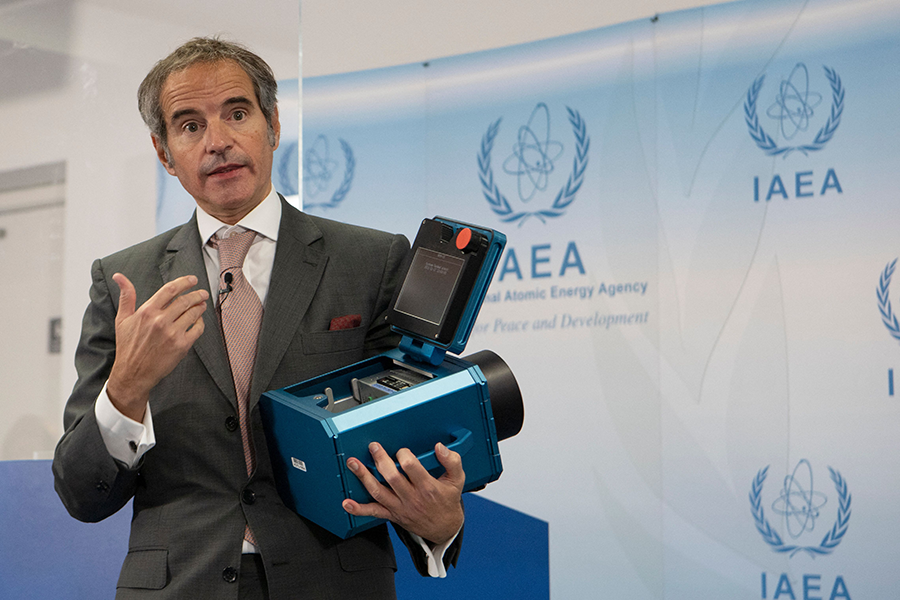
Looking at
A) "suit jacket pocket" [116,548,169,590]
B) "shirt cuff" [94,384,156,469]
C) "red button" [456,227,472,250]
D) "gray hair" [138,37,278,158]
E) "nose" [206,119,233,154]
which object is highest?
"gray hair" [138,37,278,158]

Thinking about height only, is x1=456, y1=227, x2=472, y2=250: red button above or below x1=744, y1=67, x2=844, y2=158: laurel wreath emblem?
below

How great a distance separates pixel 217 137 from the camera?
141 cm

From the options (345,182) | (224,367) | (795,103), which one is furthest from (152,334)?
Result: (345,182)

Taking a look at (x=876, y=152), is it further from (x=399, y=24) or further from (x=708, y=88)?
(x=399, y=24)

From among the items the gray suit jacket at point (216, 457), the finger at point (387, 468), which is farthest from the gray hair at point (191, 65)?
the finger at point (387, 468)

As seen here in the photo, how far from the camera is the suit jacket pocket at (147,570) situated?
1277mm

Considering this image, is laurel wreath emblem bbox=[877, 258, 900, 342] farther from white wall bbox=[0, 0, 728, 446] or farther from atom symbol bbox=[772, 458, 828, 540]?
white wall bbox=[0, 0, 728, 446]

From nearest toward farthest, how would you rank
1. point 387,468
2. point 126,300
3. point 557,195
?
1. point 387,468
2. point 126,300
3. point 557,195

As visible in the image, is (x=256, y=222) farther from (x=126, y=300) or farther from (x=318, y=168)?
(x=318, y=168)

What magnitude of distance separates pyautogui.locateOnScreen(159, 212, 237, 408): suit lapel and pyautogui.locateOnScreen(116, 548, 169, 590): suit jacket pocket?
268mm

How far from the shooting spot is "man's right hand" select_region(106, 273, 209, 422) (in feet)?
3.89

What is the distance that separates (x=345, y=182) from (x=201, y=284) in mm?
3284

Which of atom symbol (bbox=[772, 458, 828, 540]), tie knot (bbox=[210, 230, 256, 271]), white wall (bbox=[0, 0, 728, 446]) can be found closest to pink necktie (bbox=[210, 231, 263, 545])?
tie knot (bbox=[210, 230, 256, 271])

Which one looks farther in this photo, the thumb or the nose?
the nose
